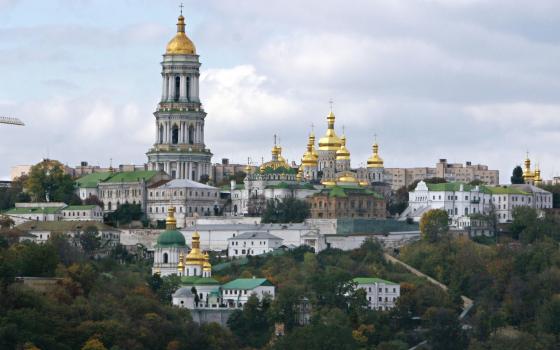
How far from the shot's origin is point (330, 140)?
142125 mm

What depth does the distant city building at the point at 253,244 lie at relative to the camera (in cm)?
12756

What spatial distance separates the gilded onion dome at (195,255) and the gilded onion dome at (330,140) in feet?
63.4

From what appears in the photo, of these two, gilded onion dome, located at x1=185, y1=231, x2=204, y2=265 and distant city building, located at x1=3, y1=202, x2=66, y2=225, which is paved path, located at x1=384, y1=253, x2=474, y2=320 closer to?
gilded onion dome, located at x1=185, y1=231, x2=204, y2=265

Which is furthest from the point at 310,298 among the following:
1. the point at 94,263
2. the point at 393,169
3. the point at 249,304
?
the point at 393,169

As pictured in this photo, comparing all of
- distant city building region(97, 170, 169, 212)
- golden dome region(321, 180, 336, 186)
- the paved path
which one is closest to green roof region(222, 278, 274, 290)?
the paved path

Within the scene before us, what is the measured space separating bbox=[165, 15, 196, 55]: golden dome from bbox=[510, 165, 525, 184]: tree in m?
18.7

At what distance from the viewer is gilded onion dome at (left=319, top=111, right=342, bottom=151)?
142 metres

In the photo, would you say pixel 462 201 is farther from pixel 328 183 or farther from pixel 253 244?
pixel 253 244

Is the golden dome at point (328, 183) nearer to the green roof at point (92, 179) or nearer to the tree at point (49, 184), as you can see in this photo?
the green roof at point (92, 179)

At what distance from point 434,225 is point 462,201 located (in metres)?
7.17

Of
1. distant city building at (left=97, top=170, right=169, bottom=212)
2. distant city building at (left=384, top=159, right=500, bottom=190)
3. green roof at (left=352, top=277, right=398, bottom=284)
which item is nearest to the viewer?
green roof at (left=352, top=277, right=398, bottom=284)

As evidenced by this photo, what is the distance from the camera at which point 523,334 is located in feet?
373

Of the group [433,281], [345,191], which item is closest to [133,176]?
[345,191]

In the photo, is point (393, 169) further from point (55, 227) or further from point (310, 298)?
point (310, 298)
